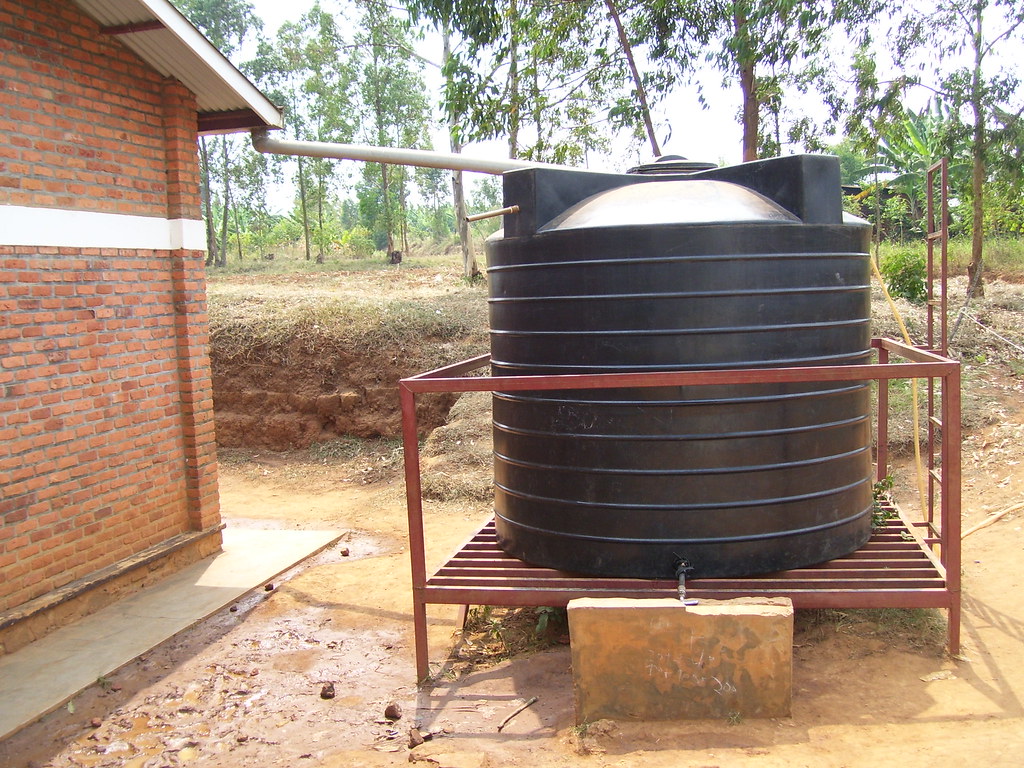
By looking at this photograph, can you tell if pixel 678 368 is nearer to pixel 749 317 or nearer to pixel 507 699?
pixel 749 317

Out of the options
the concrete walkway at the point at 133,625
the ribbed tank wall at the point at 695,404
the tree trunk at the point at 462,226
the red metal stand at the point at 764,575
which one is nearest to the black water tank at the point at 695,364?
the ribbed tank wall at the point at 695,404

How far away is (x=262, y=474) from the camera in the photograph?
10.4 m

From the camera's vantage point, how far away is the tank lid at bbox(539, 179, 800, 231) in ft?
13.9

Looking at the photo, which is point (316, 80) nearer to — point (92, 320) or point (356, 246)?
point (356, 246)

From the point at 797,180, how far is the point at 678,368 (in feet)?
4.14

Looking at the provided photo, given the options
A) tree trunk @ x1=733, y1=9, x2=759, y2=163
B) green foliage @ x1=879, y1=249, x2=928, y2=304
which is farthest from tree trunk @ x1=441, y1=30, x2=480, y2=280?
green foliage @ x1=879, y1=249, x2=928, y2=304

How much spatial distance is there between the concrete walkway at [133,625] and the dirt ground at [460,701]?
4.4 inches

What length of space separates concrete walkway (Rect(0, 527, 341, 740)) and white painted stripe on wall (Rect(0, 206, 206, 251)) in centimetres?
250

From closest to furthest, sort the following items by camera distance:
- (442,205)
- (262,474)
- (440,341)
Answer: (262,474), (440,341), (442,205)

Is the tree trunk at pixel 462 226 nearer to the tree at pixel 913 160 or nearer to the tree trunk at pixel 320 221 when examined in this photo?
the tree trunk at pixel 320 221

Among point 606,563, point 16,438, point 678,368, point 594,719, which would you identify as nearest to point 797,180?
point 678,368

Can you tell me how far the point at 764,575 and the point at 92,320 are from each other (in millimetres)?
4684

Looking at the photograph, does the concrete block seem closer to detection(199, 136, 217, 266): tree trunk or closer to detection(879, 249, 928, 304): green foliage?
detection(879, 249, 928, 304): green foliage

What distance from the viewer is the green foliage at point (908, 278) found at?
472 inches
